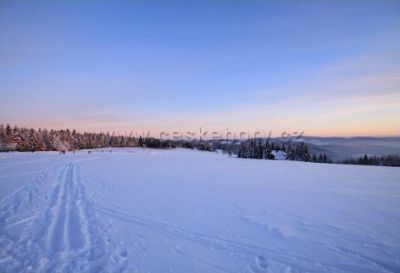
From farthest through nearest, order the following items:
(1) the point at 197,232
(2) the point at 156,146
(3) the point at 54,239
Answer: (2) the point at 156,146 < (1) the point at 197,232 < (3) the point at 54,239

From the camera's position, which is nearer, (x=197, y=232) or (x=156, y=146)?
(x=197, y=232)

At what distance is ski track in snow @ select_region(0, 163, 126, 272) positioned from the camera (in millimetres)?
5555

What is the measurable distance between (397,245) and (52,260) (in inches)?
323

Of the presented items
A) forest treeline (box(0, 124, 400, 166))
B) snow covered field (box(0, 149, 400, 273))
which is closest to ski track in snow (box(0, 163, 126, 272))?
snow covered field (box(0, 149, 400, 273))

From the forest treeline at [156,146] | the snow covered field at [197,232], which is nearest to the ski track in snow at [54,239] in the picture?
the snow covered field at [197,232]

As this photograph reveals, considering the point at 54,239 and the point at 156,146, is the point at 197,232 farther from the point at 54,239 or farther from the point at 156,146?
the point at 156,146

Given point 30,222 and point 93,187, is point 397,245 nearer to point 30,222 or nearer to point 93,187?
point 30,222

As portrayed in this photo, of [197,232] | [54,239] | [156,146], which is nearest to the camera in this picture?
[54,239]

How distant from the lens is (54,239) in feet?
22.5

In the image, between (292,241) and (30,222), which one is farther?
(30,222)

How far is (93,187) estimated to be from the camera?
50.2 feet

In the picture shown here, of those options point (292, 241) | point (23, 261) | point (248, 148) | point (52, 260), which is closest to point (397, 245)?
point (292, 241)

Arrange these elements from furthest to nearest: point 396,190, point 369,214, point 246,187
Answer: point 246,187, point 396,190, point 369,214

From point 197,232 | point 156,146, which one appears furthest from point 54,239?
point 156,146
